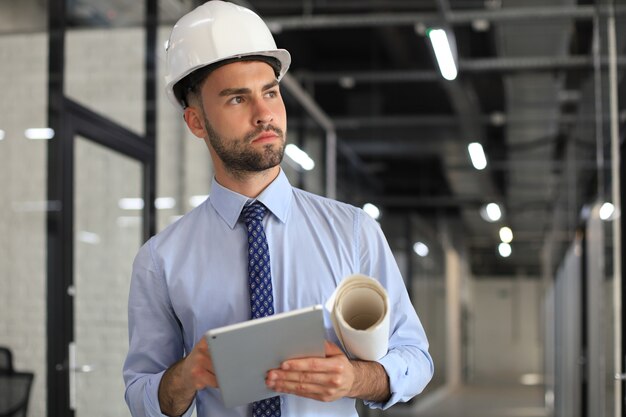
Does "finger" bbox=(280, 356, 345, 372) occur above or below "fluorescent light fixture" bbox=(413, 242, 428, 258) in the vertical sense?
below

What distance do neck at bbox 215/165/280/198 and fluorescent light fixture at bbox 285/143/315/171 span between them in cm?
598

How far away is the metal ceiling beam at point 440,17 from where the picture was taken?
7184mm

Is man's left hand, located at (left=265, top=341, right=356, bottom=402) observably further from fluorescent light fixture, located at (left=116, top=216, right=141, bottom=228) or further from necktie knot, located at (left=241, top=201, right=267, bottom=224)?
fluorescent light fixture, located at (left=116, top=216, right=141, bottom=228)

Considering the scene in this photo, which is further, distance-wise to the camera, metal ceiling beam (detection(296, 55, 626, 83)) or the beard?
metal ceiling beam (detection(296, 55, 626, 83))

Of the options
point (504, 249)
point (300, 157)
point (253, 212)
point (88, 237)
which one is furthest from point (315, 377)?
point (504, 249)

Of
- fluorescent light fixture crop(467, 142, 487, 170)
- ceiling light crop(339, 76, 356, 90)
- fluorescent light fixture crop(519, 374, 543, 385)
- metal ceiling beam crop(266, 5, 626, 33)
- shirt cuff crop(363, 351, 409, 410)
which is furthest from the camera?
fluorescent light fixture crop(519, 374, 543, 385)

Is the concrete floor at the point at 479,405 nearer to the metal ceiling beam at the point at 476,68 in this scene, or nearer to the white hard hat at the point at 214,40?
the metal ceiling beam at the point at 476,68

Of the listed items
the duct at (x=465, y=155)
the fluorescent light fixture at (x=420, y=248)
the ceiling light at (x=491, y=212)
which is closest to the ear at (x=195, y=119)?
the duct at (x=465, y=155)

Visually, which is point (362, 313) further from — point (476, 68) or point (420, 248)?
point (420, 248)

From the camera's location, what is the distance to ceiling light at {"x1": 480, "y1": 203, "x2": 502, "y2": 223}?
18.0 m

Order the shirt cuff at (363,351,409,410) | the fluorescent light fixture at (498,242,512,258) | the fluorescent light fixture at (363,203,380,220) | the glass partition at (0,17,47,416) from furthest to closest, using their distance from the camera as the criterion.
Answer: the fluorescent light fixture at (498,242,512,258)
the fluorescent light fixture at (363,203,380,220)
the glass partition at (0,17,47,416)
the shirt cuff at (363,351,409,410)

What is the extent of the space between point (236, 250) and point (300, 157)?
6.70 metres

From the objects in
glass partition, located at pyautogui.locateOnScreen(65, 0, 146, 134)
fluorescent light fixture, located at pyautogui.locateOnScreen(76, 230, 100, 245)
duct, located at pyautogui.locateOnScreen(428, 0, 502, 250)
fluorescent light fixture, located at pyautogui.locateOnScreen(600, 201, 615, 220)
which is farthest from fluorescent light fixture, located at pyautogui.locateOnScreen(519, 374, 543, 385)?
fluorescent light fixture, located at pyautogui.locateOnScreen(76, 230, 100, 245)

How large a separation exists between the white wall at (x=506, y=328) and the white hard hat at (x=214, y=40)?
28.8m
